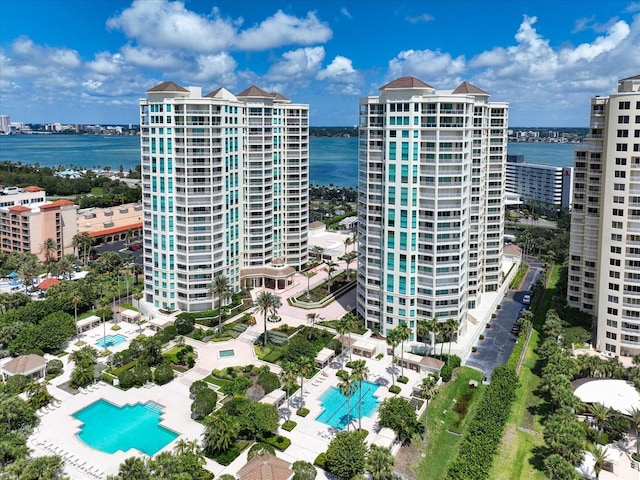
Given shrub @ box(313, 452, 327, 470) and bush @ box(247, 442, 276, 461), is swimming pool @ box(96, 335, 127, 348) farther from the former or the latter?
shrub @ box(313, 452, 327, 470)

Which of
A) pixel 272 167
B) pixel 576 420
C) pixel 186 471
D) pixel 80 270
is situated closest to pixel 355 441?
pixel 186 471

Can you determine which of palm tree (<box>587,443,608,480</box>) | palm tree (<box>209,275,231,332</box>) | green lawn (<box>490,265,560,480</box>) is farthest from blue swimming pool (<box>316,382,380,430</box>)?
palm tree (<box>209,275,231,332</box>)

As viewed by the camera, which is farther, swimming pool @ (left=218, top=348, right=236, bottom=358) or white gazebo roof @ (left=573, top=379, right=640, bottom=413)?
swimming pool @ (left=218, top=348, right=236, bottom=358)

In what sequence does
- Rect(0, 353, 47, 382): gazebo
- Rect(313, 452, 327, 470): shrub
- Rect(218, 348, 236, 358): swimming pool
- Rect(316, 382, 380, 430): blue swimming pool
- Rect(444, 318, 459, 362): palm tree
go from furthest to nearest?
1. Rect(218, 348, 236, 358): swimming pool
2. Rect(444, 318, 459, 362): palm tree
3. Rect(0, 353, 47, 382): gazebo
4. Rect(316, 382, 380, 430): blue swimming pool
5. Rect(313, 452, 327, 470): shrub

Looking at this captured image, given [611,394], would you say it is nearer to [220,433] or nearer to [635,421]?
[635,421]

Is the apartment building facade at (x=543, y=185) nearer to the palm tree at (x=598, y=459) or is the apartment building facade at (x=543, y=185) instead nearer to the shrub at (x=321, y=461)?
the palm tree at (x=598, y=459)

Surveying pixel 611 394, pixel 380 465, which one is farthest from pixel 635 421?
pixel 380 465

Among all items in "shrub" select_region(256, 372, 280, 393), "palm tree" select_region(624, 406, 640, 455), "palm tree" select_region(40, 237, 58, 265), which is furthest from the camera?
"palm tree" select_region(40, 237, 58, 265)
